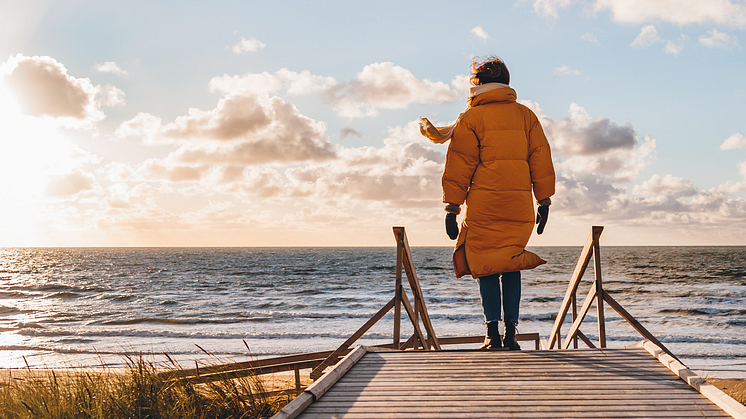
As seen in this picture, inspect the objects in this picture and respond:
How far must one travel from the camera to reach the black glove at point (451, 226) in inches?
140

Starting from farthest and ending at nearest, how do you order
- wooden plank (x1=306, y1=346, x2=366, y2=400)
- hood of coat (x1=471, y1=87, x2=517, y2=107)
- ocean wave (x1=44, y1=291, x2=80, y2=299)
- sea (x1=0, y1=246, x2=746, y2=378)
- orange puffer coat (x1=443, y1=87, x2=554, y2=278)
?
1. ocean wave (x1=44, y1=291, x2=80, y2=299)
2. sea (x1=0, y1=246, x2=746, y2=378)
3. hood of coat (x1=471, y1=87, x2=517, y2=107)
4. orange puffer coat (x1=443, y1=87, x2=554, y2=278)
5. wooden plank (x1=306, y1=346, x2=366, y2=400)

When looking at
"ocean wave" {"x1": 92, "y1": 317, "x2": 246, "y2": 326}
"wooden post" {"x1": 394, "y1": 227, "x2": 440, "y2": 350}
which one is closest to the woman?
"wooden post" {"x1": 394, "y1": 227, "x2": 440, "y2": 350}

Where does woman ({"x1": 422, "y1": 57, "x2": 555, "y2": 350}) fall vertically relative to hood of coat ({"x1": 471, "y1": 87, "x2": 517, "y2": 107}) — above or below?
below

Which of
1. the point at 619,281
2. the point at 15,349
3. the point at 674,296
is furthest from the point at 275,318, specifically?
the point at 619,281

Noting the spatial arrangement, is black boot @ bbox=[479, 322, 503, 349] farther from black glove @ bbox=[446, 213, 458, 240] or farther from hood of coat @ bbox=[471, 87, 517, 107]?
hood of coat @ bbox=[471, 87, 517, 107]

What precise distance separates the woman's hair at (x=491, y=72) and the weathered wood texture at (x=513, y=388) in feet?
6.77

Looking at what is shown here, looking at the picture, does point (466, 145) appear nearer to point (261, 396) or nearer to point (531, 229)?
point (531, 229)

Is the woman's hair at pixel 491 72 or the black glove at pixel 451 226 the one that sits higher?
the woman's hair at pixel 491 72

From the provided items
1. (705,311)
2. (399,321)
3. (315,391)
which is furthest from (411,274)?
(705,311)

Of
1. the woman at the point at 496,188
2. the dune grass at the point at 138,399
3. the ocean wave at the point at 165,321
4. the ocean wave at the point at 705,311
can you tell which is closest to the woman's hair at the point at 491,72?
the woman at the point at 496,188

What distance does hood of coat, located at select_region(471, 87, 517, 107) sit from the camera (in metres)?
3.54

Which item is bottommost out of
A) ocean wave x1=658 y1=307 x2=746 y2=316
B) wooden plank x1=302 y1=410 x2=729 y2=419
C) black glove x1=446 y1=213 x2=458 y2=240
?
ocean wave x1=658 y1=307 x2=746 y2=316

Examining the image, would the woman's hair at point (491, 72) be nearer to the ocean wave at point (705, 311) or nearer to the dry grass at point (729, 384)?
the dry grass at point (729, 384)

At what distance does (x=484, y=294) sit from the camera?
3.57 meters
